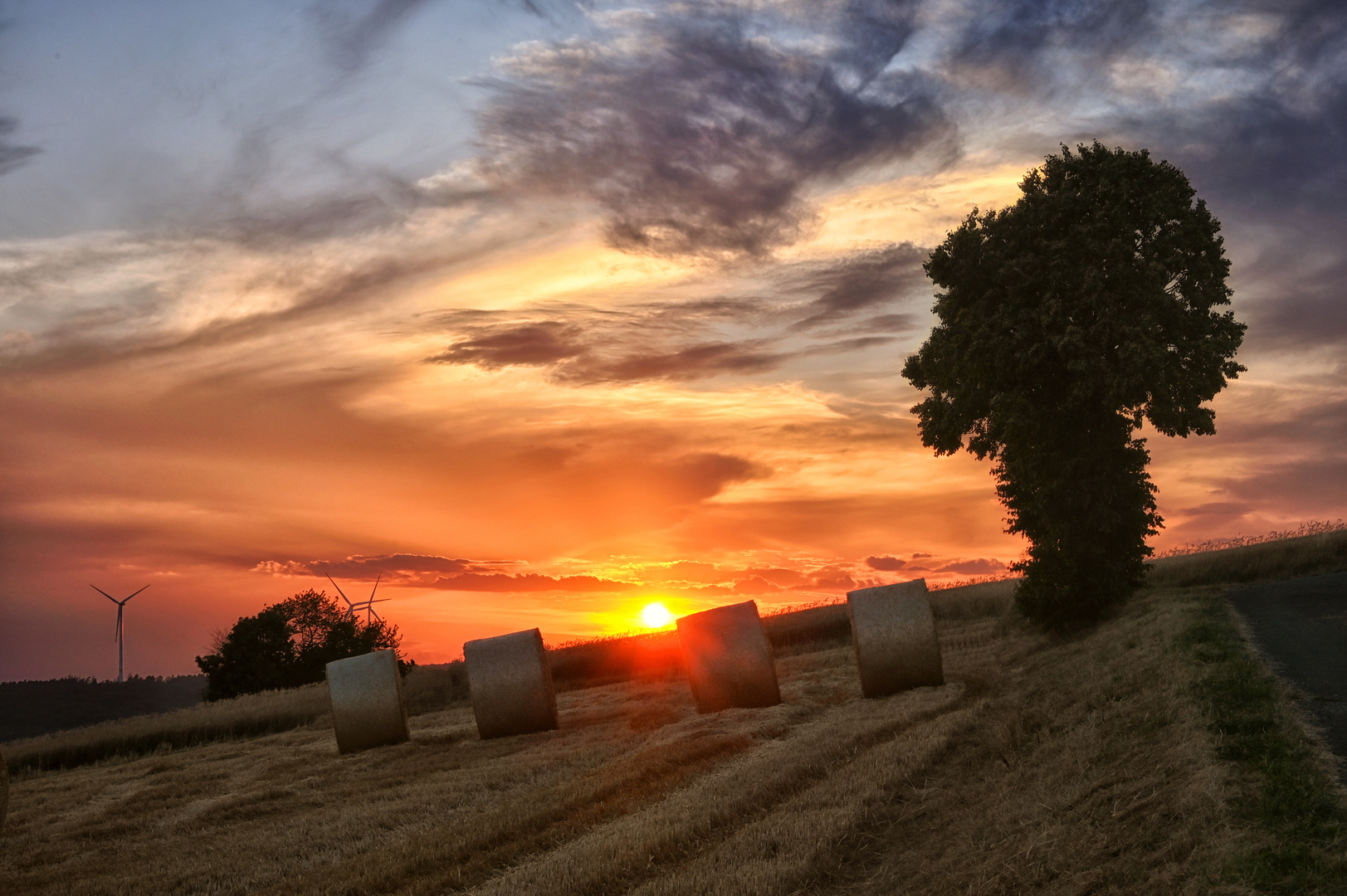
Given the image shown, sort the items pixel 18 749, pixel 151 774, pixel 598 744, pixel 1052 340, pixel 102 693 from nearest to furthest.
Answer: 1. pixel 598 744
2. pixel 151 774
3. pixel 1052 340
4. pixel 18 749
5. pixel 102 693

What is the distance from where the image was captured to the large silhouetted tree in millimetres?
28578

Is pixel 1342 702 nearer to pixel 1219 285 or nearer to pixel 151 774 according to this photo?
pixel 1219 285

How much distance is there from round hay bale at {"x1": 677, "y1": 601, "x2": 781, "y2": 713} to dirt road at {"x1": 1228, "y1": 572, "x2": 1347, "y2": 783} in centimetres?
1022

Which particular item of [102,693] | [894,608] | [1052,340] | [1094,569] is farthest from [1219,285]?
[102,693]

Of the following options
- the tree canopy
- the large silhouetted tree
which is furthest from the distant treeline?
the large silhouetted tree

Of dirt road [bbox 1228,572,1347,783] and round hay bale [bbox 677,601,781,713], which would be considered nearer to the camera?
dirt road [bbox 1228,572,1347,783]

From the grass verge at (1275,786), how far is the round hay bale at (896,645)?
8.73m

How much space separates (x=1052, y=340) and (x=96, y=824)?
2527cm

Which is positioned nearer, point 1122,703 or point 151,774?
point 1122,703

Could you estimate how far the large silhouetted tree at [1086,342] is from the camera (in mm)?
28578

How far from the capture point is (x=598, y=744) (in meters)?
21.0

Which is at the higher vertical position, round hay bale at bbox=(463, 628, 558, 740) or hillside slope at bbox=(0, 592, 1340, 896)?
round hay bale at bbox=(463, 628, 558, 740)

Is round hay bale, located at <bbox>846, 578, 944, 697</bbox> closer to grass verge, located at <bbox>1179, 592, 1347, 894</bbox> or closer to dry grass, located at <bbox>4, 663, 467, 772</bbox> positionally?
grass verge, located at <bbox>1179, 592, 1347, 894</bbox>

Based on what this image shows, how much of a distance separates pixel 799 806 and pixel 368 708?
16.3 m
